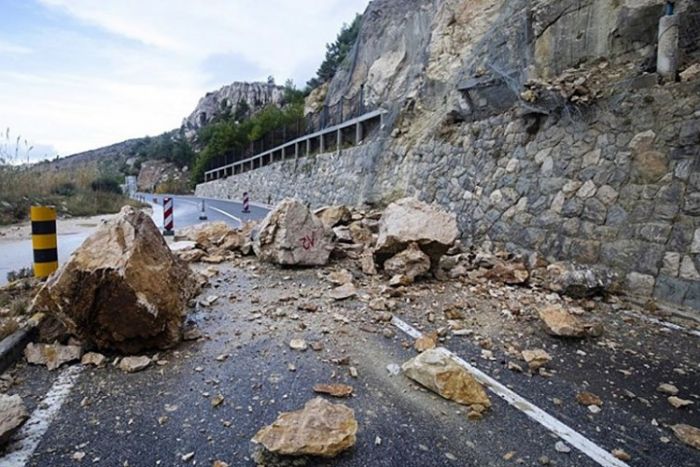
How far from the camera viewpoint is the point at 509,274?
206 inches

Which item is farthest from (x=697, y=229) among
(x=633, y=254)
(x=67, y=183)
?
(x=67, y=183)

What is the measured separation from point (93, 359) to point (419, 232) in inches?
148

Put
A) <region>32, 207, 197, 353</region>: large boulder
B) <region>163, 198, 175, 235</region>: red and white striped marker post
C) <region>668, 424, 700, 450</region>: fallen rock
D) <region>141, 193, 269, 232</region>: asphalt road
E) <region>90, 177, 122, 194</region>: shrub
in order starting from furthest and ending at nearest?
1. <region>90, 177, 122, 194</region>: shrub
2. <region>141, 193, 269, 232</region>: asphalt road
3. <region>163, 198, 175, 235</region>: red and white striped marker post
4. <region>32, 207, 197, 353</region>: large boulder
5. <region>668, 424, 700, 450</region>: fallen rock

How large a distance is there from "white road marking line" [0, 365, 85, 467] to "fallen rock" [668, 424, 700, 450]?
3.45m

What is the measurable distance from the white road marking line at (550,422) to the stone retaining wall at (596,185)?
8.87ft

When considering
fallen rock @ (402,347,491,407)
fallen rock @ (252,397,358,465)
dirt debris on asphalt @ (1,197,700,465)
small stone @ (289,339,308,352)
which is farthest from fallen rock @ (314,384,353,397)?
small stone @ (289,339,308,352)

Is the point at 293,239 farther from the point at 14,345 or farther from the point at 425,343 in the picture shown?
the point at 14,345

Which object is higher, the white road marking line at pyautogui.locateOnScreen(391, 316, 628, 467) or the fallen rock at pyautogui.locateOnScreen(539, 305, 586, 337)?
the fallen rock at pyautogui.locateOnScreen(539, 305, 586, 337)

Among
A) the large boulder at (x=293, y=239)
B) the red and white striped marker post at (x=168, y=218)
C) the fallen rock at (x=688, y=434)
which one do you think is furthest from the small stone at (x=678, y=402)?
the red and white striped marker post at (x=168, y=218)

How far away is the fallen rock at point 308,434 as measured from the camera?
6.38 ft

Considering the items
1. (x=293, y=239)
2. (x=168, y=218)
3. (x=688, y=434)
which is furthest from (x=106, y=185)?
(x=688, y=434)

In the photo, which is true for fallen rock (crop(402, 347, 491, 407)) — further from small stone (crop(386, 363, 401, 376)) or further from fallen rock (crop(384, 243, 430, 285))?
fallen rock (crop(384, 243, 430, 285))

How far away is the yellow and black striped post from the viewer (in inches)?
167

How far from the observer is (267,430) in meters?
2.06
